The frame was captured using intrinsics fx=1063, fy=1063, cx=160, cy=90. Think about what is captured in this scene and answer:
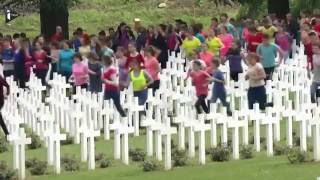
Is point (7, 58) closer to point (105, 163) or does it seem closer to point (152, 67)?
point (152, 67)

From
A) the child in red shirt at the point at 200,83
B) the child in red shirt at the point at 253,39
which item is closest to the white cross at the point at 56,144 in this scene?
the child in red shirt at the point at 200,83

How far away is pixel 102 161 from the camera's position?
55.3 feet

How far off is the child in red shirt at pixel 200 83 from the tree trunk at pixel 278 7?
66.5ft

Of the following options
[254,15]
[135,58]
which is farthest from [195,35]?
[254,15]

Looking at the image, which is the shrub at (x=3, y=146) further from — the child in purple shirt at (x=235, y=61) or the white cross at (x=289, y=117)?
the child in purple shirt at (x=235, y=61)

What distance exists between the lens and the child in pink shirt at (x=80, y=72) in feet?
78.1

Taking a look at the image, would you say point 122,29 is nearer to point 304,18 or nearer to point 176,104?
point 304,18

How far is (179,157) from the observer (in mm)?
16453

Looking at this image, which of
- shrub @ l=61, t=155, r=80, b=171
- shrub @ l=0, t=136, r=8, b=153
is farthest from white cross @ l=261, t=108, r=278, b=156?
shrub @ l=0, t=136, r=8, b=153

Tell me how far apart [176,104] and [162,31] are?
821 centimetres

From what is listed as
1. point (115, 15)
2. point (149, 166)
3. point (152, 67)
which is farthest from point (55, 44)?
point (115, 15)

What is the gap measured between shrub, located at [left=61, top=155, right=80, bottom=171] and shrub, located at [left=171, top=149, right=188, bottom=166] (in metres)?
1.53

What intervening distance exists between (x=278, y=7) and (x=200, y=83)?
20.7 metres

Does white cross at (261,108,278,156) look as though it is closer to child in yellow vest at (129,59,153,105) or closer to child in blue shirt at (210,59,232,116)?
child in blue shirt at (210,59,232,116)
